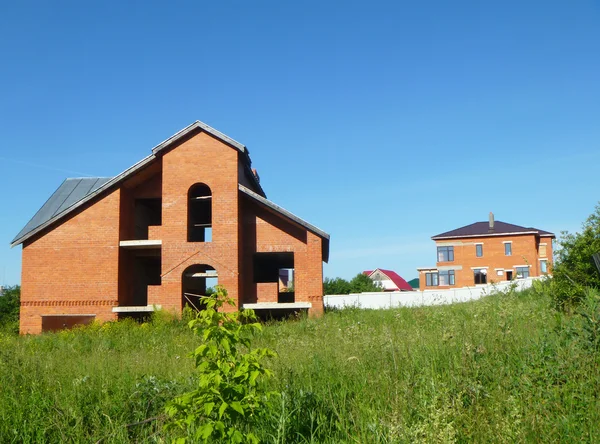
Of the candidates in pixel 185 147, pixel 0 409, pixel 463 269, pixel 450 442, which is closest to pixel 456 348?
pixel 450 442

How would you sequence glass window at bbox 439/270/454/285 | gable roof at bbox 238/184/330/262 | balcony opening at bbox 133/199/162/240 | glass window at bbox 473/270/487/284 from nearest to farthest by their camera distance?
gable roof at bbox 238/184/330/262, balcony opening at bbox 133/199/162/240, glass window at bbox 473/270/487/284, glass window at bbox 439/270/454/285

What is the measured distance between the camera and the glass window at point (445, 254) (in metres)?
56.2

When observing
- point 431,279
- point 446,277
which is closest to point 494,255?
point 446,277

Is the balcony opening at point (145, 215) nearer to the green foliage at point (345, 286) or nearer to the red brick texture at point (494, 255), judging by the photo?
the green foliage at point (345, 286)

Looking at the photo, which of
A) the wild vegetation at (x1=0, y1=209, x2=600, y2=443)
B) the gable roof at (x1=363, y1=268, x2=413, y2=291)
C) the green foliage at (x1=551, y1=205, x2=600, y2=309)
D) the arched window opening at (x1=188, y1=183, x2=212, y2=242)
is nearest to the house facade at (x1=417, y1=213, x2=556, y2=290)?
the gable roof at (x1=363, y1=268, x2=413, y2=291)

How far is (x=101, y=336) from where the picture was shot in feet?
55.4

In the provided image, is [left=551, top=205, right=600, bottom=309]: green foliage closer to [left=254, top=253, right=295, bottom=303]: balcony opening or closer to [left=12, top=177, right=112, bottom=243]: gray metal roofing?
[left=254, top=253, right=295, bottom=303]: balcony opening

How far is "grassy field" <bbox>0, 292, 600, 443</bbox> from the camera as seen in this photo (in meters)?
4.59

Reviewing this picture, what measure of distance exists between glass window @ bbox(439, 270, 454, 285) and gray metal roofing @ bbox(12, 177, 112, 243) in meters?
37.9

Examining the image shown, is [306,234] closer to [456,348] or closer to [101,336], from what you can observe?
[101,336]

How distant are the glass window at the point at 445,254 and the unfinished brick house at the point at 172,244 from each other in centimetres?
3731

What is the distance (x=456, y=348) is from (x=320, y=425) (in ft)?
7.40

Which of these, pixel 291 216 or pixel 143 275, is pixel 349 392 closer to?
pixel 291 216

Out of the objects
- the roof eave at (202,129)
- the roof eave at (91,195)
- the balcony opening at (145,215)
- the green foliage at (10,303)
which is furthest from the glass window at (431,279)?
the roof eave at (91,195)
